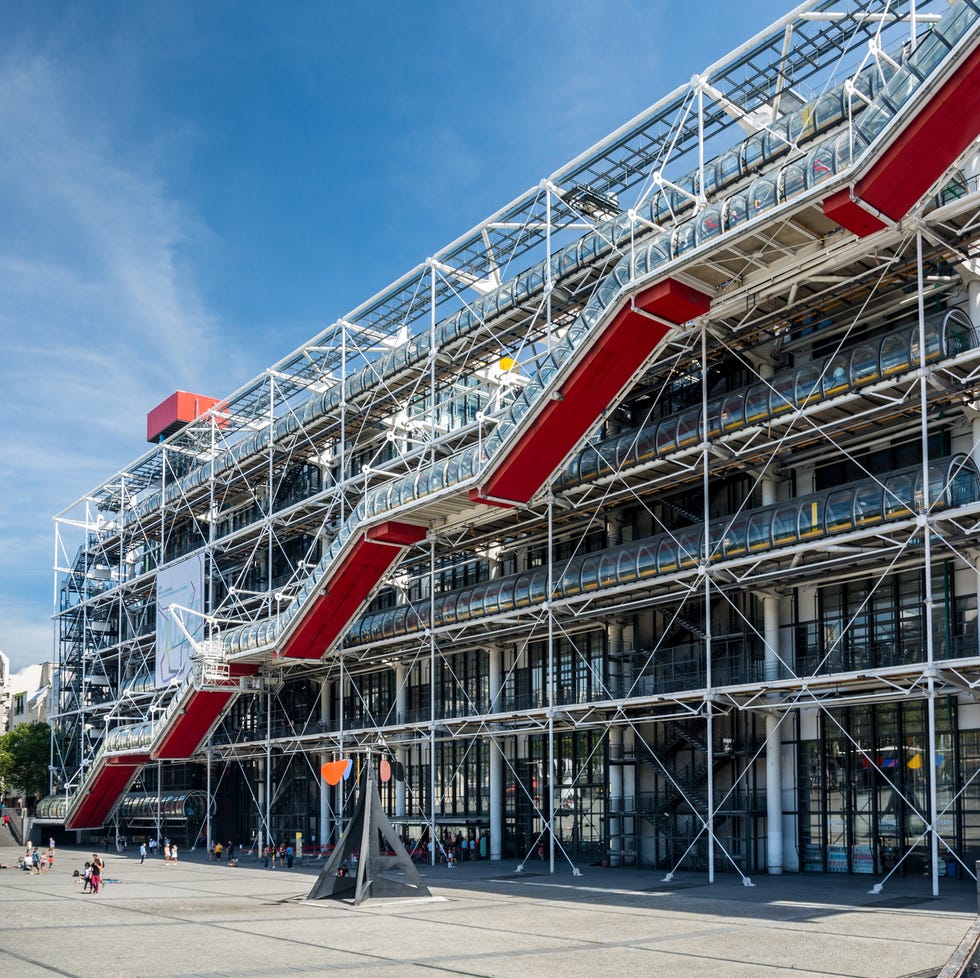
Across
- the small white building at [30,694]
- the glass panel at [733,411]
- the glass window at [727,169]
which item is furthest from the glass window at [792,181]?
the small white building at [30,694]

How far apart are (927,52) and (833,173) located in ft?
7.59

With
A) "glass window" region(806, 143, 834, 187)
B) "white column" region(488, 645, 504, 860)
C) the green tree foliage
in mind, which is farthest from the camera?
the green tree foliage

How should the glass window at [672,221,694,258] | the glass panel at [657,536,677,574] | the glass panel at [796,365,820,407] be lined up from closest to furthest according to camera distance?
the glass panel at [796,365,820,407]
the glass window at [672,221,694,258]
the glass panel at [657,536,677,574]

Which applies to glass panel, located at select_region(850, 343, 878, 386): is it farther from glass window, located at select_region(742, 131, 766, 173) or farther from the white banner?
the white banner

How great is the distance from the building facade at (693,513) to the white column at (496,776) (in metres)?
0.12

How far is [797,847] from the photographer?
24781mm

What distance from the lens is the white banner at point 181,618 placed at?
44156 mm

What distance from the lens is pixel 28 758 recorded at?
55406 mm

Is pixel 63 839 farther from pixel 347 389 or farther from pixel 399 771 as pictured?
pixel 399 771

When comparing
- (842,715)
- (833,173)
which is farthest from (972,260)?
(842,715)

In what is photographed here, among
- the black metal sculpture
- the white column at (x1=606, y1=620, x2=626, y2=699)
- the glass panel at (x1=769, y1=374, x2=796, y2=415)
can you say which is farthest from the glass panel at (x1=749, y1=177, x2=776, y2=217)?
the black metal sculpture

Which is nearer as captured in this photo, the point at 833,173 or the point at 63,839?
the point at 833,173

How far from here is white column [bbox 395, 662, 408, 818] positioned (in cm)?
3612

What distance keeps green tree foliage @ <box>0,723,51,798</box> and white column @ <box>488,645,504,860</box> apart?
3105 cm
